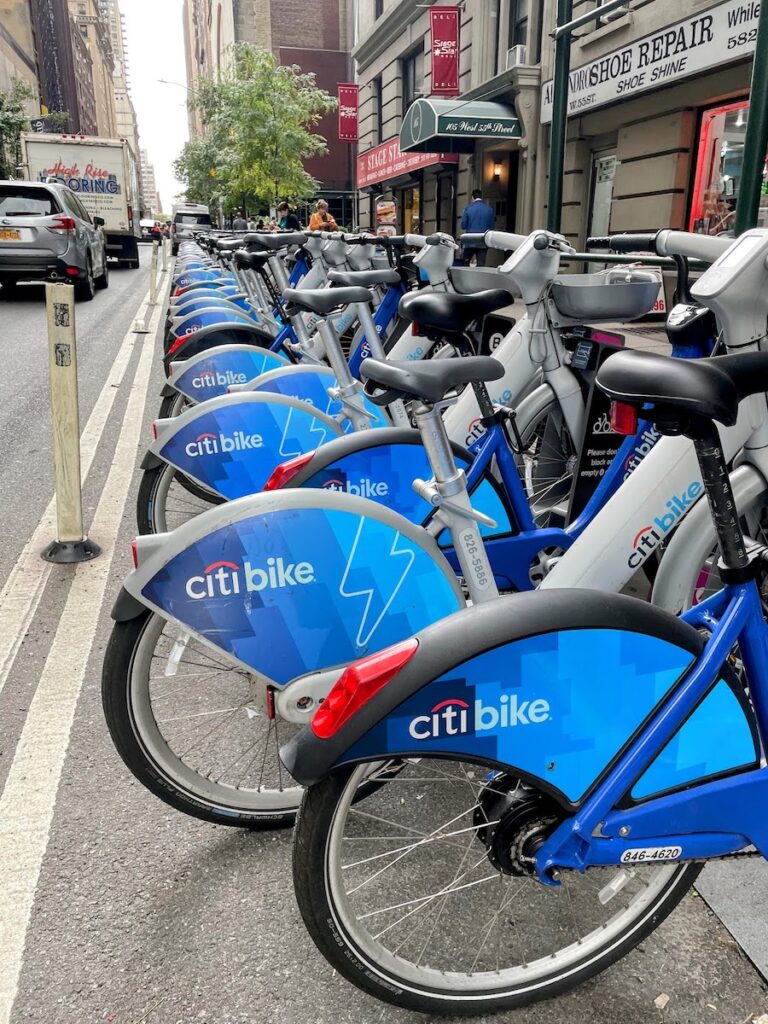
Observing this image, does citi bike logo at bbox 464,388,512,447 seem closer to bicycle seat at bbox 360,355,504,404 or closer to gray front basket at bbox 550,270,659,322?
gray front basket at bbox 550,270,659,322

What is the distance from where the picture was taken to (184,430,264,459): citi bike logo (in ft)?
11.6

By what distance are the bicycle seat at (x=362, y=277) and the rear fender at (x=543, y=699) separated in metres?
3.07

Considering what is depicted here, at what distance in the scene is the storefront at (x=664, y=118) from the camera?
10.3 m

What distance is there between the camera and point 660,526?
2334 millimetres

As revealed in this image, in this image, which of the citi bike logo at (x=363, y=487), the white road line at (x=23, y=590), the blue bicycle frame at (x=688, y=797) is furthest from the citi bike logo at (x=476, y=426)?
the white road line at (x=23, y=590)

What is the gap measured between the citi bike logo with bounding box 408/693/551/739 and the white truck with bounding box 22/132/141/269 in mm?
26478

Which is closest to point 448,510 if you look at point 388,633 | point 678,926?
point 388,633

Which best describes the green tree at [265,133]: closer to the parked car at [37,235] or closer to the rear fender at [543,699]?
the parked car at [37,235]

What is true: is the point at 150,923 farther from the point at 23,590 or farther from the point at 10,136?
the point at 10,136

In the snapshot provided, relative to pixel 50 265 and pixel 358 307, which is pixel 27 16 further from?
pixel 358 307

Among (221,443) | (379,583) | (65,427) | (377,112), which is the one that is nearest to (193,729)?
(379,583)

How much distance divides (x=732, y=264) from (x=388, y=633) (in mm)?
1261

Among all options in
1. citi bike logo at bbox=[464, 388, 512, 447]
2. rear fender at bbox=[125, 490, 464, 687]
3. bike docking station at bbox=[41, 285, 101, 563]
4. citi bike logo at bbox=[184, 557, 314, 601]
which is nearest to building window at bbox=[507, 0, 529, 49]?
bike docking station at bbox=[41, 285, 101, 563]

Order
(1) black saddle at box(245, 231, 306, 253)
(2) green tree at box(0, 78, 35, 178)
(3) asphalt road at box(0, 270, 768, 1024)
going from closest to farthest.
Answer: (3) asphalt road at box(0, 270, 768, 1024) < (1) black saddle at box(245, 231, 306, 253) < (2) green tree at box(0, 78, 35, 178)
